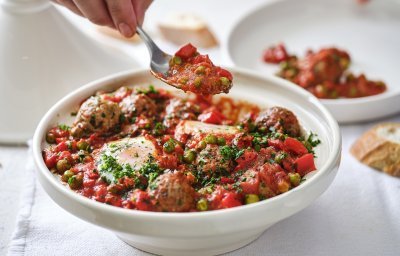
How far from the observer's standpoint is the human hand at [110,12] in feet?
14.3

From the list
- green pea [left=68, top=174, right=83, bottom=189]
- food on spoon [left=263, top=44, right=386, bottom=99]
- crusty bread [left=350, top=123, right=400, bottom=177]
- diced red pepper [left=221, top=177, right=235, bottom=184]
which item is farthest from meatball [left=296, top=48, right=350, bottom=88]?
green pea [left=68, top=174, right=83, bottom=189]

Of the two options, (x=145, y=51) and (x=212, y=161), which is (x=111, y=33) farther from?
(x=212, y=161)

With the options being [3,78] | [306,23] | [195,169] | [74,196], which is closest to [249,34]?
[306,23]

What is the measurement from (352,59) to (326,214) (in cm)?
263

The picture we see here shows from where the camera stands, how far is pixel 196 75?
428 cm

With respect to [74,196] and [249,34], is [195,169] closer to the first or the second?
[74,196]

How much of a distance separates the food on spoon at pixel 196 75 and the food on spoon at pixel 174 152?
12.2 inches

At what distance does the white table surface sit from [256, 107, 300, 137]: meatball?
76 centimetres

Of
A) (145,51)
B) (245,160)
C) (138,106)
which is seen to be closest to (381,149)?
(245,160)

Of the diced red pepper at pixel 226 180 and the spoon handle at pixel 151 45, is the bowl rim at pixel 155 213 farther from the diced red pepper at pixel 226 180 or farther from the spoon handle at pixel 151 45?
the spoon handle at pixel 151 45

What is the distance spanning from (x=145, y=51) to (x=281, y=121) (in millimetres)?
2797

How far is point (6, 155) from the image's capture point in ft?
17.5

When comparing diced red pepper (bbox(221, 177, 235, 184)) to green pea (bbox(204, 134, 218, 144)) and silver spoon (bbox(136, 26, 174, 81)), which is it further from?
silver spoon (bbox(136, 26, 174, 81))

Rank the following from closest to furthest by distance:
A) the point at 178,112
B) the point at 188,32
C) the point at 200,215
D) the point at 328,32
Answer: the point at 200,215 < the point at 178,112 < the point at 188,32 < the point at 328,32
